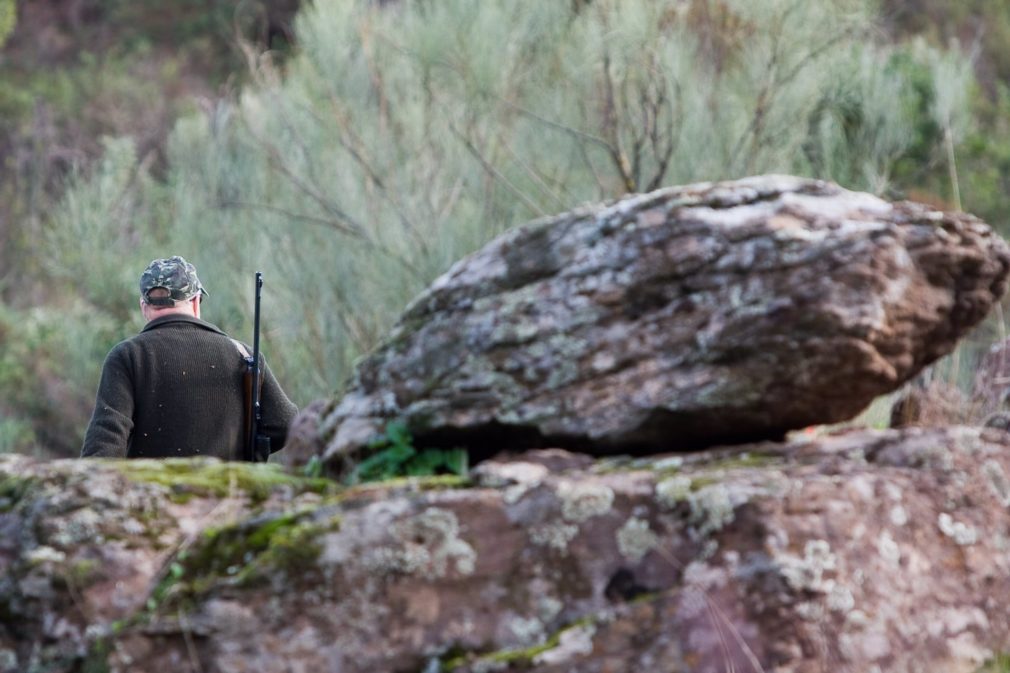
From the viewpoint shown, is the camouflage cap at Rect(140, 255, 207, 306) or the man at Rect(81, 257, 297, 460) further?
the camouflage cap at Rect(140, 255, 207, 306)

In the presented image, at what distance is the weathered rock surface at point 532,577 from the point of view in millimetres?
2982

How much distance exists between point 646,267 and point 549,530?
2.56 ft

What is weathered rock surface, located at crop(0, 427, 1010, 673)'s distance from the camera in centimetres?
298

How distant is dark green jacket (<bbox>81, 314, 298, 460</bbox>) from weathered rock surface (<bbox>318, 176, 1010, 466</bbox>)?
1.69m

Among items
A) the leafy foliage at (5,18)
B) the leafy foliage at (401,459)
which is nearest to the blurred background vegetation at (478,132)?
the leafy foliage at (5,18)

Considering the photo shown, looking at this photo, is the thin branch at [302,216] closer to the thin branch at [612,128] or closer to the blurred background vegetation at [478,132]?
the blurred background vegetation at [478,132]

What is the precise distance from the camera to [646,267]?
356 cm

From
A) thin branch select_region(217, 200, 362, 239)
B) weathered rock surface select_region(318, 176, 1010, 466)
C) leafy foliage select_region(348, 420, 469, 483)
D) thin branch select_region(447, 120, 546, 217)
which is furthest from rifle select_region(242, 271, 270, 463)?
thin branch select_region(217, 200, 362, 239)

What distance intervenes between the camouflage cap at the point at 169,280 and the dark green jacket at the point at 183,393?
8 centimetres

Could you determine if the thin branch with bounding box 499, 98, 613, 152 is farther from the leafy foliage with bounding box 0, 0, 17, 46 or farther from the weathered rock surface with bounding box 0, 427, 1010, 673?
the leafy foliage with bounding box 0, 0, 17, 46

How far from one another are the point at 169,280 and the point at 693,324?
2.54 meters

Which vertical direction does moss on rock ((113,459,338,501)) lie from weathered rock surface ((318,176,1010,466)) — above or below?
below

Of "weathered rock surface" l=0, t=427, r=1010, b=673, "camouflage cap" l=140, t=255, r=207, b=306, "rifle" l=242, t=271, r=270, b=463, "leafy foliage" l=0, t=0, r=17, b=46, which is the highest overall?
"leafy foliage" l=0, t=0, r=17, b=46

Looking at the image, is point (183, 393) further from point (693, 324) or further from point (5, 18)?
point (5, 18)
